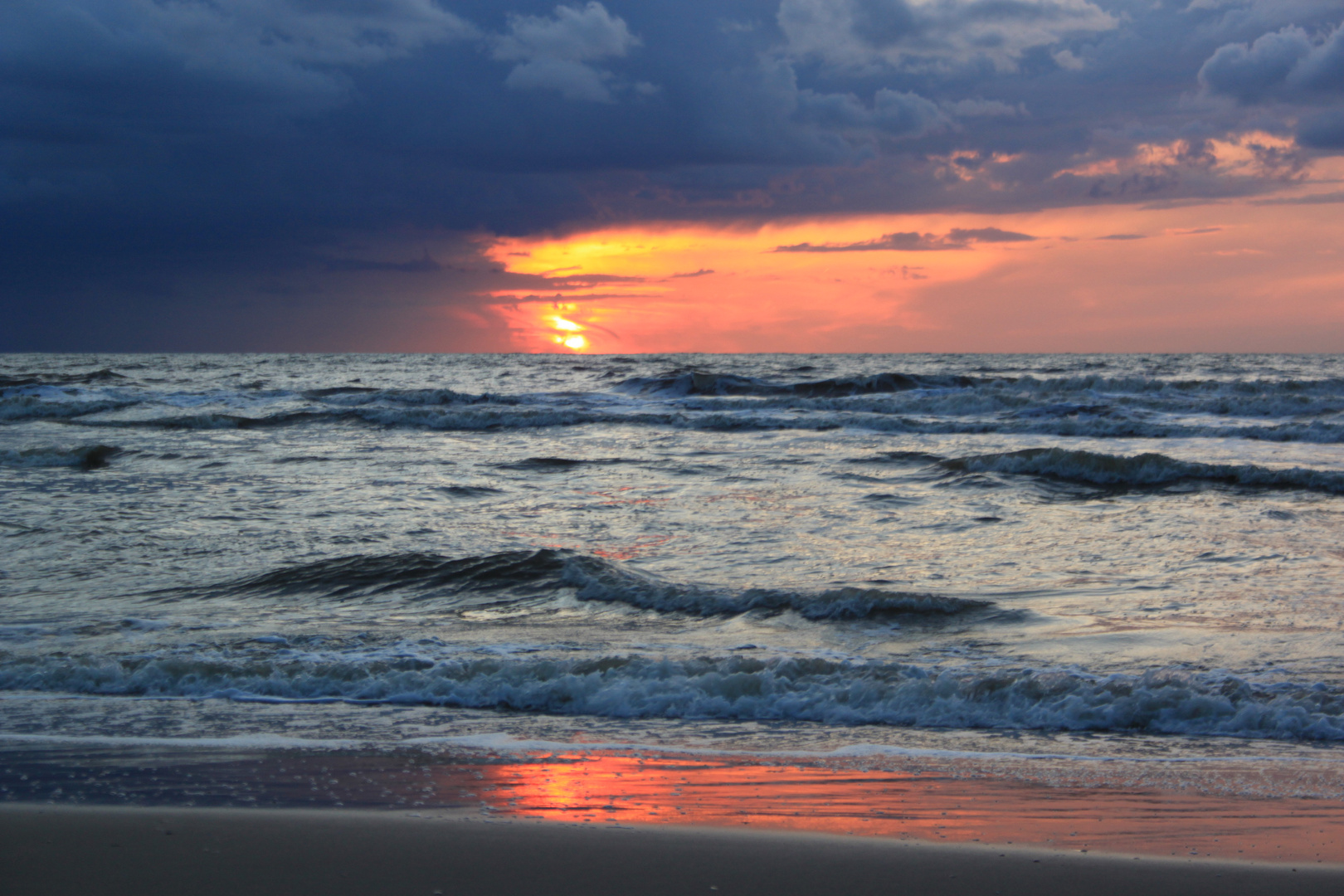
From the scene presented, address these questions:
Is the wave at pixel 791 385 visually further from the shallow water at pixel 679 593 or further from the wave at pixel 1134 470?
the wave at pixel 1134 470

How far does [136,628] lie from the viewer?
648cm

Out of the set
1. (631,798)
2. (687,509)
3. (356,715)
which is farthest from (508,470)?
(631,798)

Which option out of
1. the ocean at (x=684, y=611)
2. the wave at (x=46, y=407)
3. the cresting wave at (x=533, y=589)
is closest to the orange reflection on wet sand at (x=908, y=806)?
the ocean at (x=684, y=611)

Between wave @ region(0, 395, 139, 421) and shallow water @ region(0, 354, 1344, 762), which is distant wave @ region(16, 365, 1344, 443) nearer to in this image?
wave @ region(0, 395, 139, 421)

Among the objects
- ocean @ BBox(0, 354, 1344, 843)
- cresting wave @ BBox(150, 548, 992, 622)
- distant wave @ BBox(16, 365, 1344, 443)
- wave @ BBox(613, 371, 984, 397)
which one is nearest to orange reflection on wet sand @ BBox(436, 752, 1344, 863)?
ocean @ BBox(0, 354, 1344, 843)

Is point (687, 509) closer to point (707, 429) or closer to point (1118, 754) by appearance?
point (1118, 754)

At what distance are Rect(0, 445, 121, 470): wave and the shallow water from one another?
0.10m

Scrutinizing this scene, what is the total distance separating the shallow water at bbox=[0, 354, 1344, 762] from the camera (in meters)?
4.92

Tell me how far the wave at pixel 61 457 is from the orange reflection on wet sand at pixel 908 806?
13.9 meters

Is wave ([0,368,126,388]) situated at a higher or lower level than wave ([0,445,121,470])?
higher

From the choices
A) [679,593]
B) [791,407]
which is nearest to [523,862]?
[679,593]

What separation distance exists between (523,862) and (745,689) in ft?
7.39

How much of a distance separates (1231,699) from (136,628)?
6.96m

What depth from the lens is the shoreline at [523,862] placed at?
9.84ft
